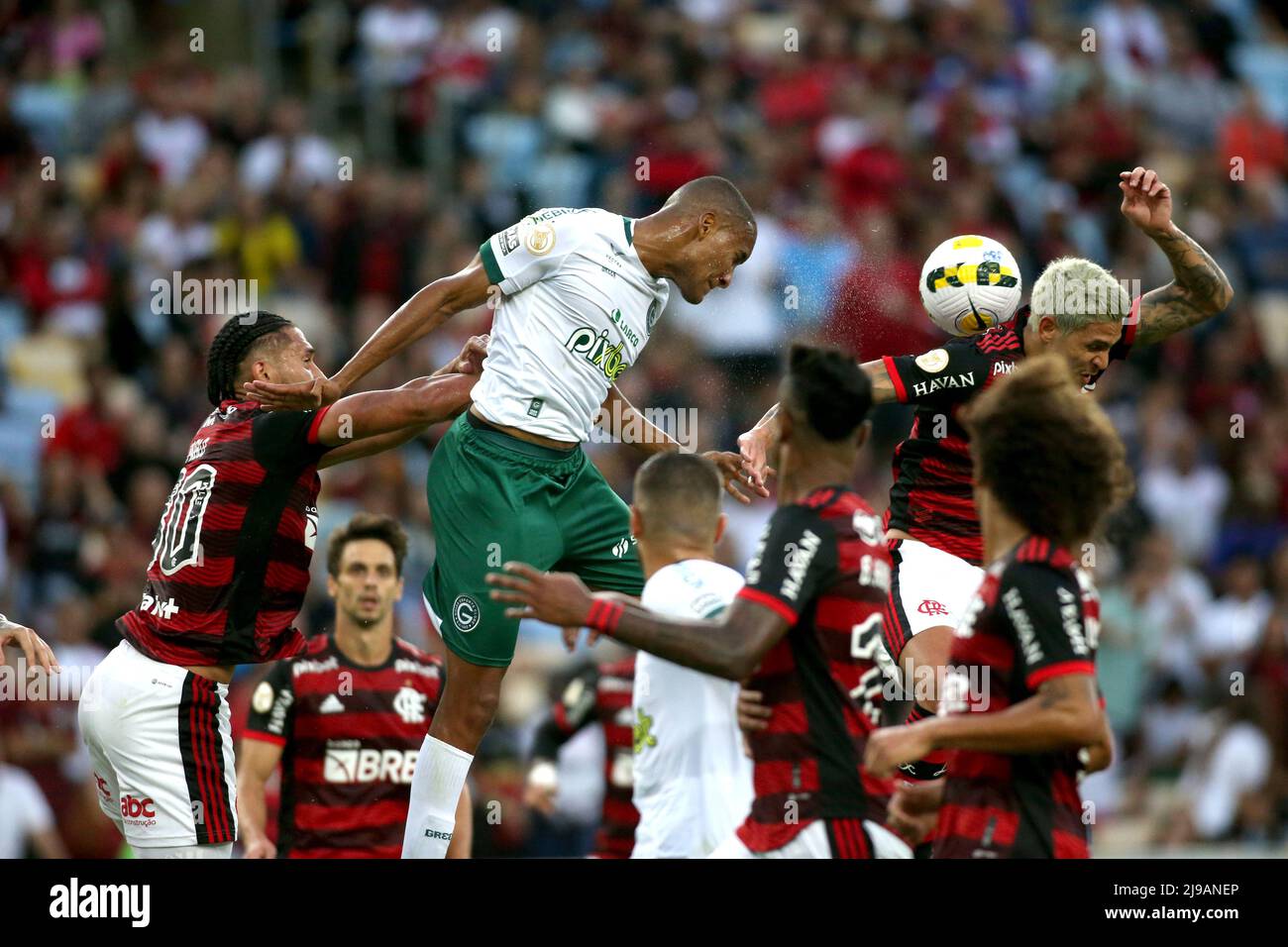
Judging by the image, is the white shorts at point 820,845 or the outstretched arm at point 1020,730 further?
the white shorts at point 820,845

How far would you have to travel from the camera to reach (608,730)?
993cm

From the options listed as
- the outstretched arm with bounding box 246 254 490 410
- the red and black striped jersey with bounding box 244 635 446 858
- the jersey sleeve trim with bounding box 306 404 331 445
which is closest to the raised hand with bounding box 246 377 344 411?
the outstretched arm with bounding box 246 254 490 410

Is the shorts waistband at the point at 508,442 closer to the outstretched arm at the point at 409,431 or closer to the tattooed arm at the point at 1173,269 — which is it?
the outstretched arm at the point at 409,431

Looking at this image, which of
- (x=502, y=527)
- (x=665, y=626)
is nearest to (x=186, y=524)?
(x=502, y=527)

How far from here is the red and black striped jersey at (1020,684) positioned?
4.93 metres

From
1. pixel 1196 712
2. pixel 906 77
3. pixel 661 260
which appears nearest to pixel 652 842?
pixel 661 260

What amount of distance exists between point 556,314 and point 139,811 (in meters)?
2.55

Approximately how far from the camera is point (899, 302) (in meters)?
13.3

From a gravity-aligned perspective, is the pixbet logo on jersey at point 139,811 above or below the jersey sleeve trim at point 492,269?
below

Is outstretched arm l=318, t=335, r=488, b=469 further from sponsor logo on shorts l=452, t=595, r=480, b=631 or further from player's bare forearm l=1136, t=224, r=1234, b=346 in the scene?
player's bare forearm l=1136, t=224, r=1234, b=346

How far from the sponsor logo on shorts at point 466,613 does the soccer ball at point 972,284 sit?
7.91 feet

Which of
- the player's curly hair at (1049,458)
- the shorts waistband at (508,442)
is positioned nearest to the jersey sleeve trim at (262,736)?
the shorts waistband at (508,442)

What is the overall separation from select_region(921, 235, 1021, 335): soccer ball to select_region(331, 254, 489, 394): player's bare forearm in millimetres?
1960

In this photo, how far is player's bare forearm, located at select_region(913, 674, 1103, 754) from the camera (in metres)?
4.84
